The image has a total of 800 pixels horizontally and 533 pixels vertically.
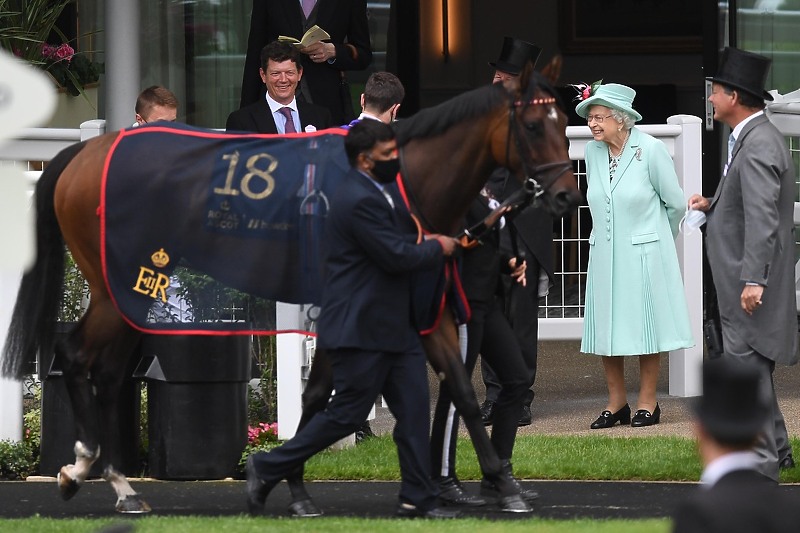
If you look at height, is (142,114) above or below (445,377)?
above

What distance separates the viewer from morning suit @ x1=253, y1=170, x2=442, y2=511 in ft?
21.0

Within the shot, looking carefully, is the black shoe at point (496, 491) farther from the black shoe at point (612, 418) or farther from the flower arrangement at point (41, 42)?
the flower arrangement at point (41, 42)

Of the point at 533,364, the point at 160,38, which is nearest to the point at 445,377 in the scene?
the point at 533,364

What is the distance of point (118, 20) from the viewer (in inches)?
434

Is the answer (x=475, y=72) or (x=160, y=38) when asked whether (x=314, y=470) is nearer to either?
(x=160, y=38)

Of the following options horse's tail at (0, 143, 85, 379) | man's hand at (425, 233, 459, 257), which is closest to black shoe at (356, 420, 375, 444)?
horse's tail at (0, 143, 85, 379)

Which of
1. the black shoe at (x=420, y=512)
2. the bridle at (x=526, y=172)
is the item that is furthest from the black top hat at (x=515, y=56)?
the black shoe at (x=420, y=512)

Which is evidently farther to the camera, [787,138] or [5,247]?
[787,138]

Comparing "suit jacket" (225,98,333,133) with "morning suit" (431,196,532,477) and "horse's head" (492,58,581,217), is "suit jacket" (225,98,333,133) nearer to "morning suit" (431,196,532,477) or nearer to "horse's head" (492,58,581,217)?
"morning suit" (431,196,532,477)

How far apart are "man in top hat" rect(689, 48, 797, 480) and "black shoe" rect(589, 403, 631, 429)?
6.07 feet

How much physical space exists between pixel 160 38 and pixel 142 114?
4248mm

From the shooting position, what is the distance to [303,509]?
7047 millimetres

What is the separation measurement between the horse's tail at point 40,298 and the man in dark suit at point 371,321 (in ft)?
4.69

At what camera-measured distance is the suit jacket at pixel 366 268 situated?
639 centimetres
